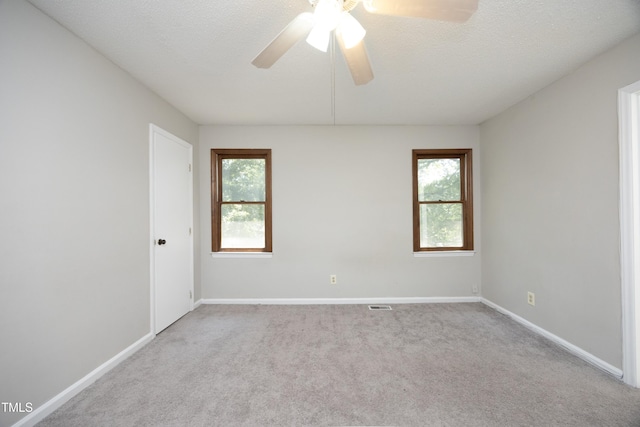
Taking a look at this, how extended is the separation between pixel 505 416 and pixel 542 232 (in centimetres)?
186

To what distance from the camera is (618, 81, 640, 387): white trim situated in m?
1.77

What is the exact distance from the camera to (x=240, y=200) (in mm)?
3512

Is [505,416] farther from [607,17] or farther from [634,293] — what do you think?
[607,17]

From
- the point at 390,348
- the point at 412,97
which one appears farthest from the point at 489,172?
the point at 390,348

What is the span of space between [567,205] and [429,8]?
2266 mm

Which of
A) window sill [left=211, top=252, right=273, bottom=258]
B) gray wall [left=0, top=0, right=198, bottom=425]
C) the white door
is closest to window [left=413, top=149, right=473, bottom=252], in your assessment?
window sill [left=211, top=252, right=273, bottom=258]

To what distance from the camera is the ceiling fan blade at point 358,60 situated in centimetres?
135

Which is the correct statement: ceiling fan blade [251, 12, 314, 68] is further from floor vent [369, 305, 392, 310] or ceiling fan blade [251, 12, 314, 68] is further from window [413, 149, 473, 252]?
floor vent [369, 305, 392, 310]

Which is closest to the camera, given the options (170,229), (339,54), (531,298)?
(339,54)

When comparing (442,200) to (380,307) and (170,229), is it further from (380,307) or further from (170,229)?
(170,229)

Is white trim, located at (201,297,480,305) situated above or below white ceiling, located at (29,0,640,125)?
below

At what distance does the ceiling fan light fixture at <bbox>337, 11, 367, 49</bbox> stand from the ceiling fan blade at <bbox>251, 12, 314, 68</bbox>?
6.2 inches

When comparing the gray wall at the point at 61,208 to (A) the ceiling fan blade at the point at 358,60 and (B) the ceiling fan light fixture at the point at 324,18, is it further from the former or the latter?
(A) the ceiling fan blade at the point at 358,60

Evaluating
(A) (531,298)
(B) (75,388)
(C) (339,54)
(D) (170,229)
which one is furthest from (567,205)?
(B) (75,388)
